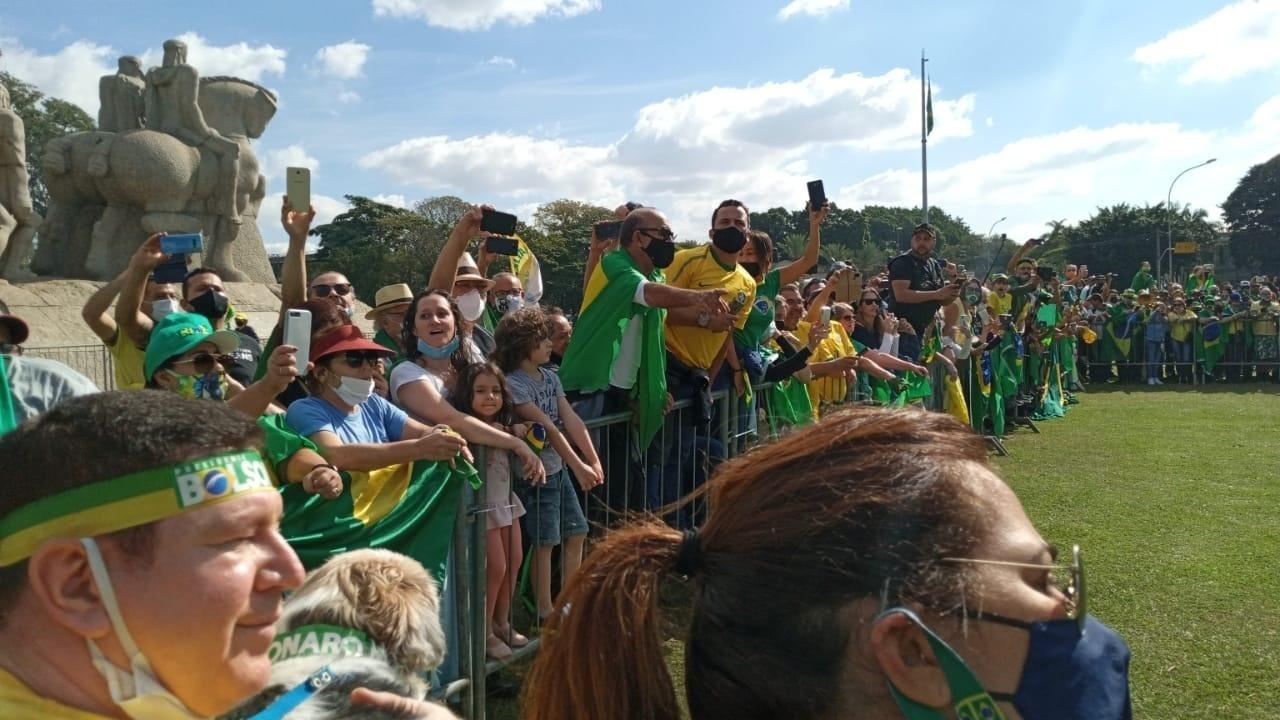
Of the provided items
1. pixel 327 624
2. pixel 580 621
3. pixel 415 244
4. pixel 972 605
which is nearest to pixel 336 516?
pixel 327 624

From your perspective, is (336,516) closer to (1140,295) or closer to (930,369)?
(930,369)

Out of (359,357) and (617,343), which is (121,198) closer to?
(617,343)

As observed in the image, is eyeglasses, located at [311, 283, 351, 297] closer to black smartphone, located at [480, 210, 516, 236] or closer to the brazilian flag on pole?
black smartphone, located at [480, 210, 516, 236]

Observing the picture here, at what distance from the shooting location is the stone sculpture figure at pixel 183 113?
674 inches

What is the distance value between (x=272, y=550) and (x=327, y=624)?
803 millimetres

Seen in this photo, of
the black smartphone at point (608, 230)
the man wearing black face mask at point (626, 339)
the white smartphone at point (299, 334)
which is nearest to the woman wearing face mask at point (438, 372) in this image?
the man wearing black face mask at point (626, 339)

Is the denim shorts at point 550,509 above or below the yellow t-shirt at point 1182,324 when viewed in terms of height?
below

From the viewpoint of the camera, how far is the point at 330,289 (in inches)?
204

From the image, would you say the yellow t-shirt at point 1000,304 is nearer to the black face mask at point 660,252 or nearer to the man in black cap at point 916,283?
the man in black cap at point 916,283

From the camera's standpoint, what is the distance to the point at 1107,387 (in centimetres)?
1991

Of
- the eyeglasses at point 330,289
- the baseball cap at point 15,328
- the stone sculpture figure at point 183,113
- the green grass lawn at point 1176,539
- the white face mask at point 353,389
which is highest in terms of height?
the stone sculpture figure at point 183,113

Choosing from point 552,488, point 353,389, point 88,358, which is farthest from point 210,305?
point 88,358

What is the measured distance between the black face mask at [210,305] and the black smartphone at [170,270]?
0.18 m

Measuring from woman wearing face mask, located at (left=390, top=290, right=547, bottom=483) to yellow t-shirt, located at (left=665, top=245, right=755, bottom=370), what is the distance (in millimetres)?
1503
